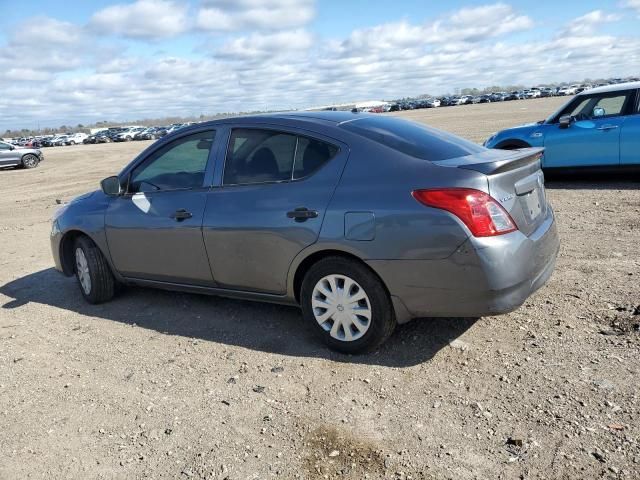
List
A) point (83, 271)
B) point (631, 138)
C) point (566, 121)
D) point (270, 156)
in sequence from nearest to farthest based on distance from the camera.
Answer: point (270, 156)
point (83, 271)
point (631, 138)
point (566, 121)

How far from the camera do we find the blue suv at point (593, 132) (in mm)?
9047

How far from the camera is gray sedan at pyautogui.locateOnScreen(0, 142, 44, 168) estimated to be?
87.8 feet

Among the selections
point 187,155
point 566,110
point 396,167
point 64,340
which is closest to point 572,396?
point 396,167

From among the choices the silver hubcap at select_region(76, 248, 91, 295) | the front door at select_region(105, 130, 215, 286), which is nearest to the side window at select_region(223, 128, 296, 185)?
the front door at select_region(105, 130, 215, 286)

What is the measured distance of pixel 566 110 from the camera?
9.74 meters

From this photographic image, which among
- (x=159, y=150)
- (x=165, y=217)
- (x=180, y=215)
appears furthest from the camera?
(x=159, y=150)

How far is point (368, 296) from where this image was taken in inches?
150

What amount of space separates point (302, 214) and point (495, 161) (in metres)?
1.35

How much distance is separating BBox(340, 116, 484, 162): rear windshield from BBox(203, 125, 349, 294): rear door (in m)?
0.31

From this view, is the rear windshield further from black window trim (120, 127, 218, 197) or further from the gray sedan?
the gray sedan

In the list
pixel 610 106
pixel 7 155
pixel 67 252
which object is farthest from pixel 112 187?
pixel 7 155

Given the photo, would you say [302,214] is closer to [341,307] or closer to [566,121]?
[341,307]

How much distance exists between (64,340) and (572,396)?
4.00 metres

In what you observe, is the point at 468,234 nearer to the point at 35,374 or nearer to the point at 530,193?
the point at 530,193
